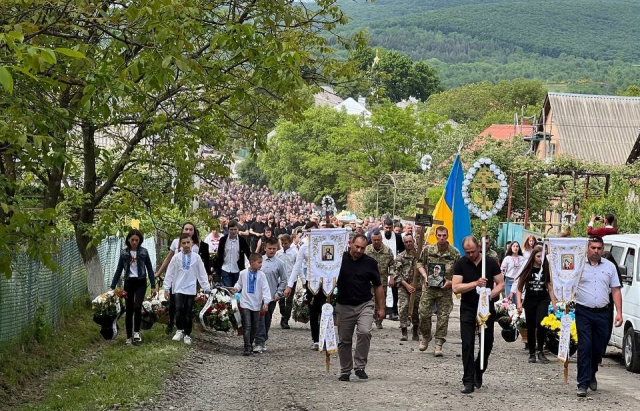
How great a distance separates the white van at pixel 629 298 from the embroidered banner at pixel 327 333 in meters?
4.38

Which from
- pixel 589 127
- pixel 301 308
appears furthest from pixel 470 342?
pixel 589 127

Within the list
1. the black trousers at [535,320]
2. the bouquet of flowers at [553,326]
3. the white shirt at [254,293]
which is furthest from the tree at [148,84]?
the bouquet of flowers at [553,326]

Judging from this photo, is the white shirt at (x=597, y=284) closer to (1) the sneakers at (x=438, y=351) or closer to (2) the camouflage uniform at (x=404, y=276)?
(1) the sneakers at (x=438, y=351)

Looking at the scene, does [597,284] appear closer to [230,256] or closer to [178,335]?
[178,335]

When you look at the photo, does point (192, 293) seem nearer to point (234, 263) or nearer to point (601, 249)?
point (234, 263)

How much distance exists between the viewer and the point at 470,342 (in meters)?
13.7

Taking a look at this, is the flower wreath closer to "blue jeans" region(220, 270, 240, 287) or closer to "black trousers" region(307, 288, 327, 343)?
"black trousers" region(307, 288, 327, 343)

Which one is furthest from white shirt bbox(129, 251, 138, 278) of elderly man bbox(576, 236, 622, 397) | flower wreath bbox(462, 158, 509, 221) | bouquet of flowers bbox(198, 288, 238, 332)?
elderly man bbox(576, 236, 622, 397)

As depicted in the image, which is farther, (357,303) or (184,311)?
(184,311)

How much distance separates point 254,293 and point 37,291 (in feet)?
10.1

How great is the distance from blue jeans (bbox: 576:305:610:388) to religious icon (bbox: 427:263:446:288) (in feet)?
12.0

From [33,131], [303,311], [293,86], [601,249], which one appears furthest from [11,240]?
[303,311]

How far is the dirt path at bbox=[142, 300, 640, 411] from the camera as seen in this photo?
12695 mm

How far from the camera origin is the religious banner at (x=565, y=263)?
14641 mm
